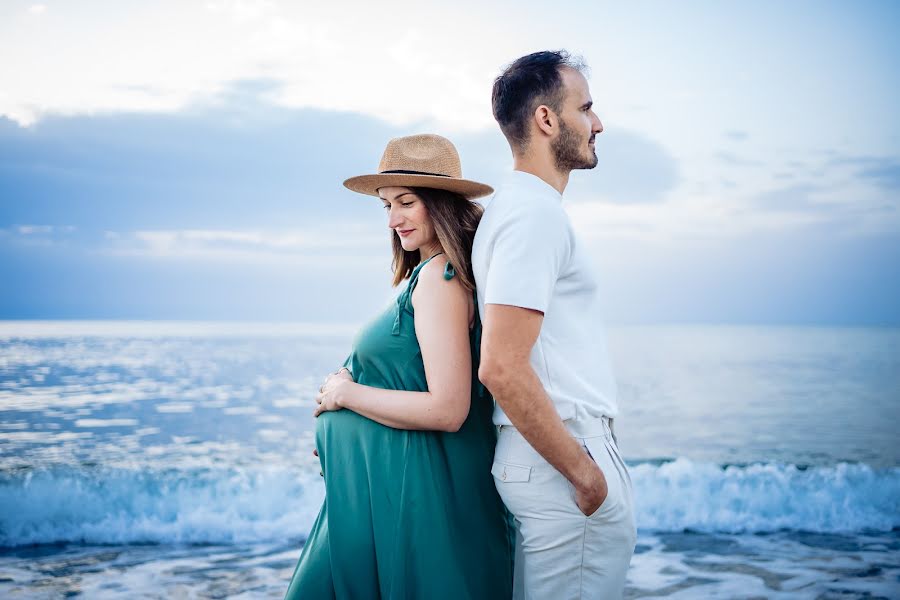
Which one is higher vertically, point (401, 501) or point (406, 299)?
point (406, 299)

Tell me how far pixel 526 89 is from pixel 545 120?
0.36 feet

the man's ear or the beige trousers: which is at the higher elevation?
the man's ear

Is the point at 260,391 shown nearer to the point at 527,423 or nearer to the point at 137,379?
the point at 137,379

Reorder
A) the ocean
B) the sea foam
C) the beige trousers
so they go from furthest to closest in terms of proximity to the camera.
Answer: the sea foam
the ocean
the beige trousers

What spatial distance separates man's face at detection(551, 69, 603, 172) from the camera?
6.78 ft

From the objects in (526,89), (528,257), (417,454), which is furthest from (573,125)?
(417,454)

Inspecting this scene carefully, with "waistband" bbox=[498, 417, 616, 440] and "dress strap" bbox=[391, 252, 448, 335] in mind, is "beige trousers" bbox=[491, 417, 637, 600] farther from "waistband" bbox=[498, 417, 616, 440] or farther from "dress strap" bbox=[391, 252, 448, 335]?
"dress strap" bbox=[391, 252, 448, 335]

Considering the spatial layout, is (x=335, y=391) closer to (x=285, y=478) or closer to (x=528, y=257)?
(x=528, y=257)

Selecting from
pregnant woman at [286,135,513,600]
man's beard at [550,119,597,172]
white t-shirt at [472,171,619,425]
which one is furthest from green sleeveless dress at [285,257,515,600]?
man's beard at [550,119,597,172]

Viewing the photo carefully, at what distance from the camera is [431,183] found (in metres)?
2.36

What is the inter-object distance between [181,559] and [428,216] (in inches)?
188

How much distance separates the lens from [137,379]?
19.5m

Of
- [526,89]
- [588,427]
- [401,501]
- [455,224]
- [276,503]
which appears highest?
[526,89]

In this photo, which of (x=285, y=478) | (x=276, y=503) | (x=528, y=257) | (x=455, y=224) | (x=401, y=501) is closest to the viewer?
(x=528, y=257)
